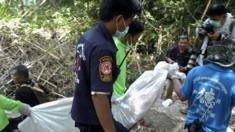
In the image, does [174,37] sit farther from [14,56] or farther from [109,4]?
[109,4]

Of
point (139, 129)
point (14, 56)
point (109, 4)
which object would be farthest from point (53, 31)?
point (109, 4)

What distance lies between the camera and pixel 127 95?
450cm

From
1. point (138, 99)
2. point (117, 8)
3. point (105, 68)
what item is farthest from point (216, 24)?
point (105, 68)

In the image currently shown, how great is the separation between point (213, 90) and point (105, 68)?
0.99 m

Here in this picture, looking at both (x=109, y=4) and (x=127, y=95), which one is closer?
(x=109, y=4)

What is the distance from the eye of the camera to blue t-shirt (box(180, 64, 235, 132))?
310 cm

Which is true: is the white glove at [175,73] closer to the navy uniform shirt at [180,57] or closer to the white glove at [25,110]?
the white glove at [25,110]

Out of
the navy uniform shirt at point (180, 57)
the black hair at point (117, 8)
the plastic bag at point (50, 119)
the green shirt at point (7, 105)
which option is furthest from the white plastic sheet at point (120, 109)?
the navy uniform shirt at point (180, 57)

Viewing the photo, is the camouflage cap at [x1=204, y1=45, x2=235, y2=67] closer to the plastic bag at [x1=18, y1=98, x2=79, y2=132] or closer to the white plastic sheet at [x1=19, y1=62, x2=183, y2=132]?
the white plastic sheet at [x1=19, y1=62, x2=183, y2=132]

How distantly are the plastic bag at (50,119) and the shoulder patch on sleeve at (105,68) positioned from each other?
2.02 metres

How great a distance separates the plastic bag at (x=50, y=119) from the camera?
4363mm

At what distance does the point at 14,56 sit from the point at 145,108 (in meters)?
2.93

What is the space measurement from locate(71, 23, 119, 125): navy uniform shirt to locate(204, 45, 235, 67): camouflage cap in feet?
2.74

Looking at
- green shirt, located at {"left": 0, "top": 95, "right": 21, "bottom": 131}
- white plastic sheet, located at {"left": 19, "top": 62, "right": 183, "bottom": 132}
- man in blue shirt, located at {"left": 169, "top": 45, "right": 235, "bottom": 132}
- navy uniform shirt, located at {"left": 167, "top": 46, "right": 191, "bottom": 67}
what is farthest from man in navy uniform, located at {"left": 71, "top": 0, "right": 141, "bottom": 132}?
navy uniform shirt, located at {"left": 167, "top": 46, "right": 191, "bottom": 67}
